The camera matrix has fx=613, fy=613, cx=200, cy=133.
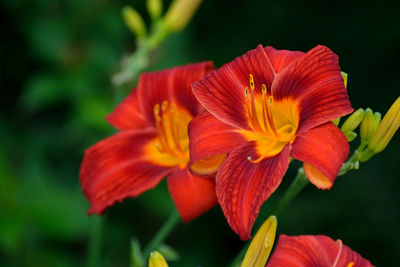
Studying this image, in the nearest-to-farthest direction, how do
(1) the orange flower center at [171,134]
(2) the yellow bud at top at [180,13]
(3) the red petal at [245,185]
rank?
(3) the red petal at [245,185] < (1) the orange flower center at [171,134] < (2) the yellow bud at top at [180,13]

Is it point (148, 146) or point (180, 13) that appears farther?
point (180, 13)

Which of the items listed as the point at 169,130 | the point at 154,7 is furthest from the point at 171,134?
the point at 154,7

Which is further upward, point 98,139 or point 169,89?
point 169,89

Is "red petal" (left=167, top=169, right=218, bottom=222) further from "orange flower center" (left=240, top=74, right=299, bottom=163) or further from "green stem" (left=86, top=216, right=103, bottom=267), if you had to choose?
"green stem" (left=86, top=216, right=103, bottom=267)

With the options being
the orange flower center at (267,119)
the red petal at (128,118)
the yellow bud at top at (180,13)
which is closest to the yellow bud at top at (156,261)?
the orange flower center at (267,119)

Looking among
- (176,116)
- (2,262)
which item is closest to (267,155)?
(176,116)

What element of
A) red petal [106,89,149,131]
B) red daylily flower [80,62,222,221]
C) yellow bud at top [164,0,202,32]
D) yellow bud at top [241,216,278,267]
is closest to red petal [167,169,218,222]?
red daylily flower [80,62,222,221]

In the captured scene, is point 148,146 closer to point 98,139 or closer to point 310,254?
point 310,254

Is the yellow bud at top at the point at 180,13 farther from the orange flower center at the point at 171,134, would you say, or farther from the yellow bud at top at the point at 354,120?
the yellow bud at top at the point at 354,120
